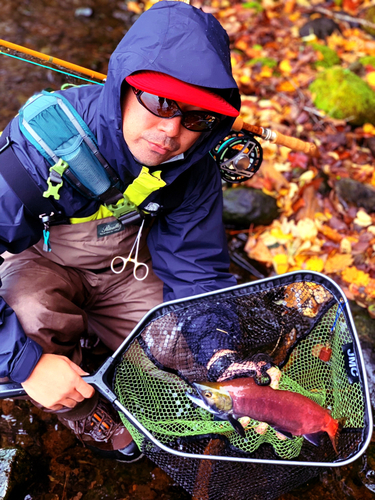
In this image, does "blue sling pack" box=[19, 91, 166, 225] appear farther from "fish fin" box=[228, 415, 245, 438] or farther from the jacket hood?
"fish fin" box=[228, 415, 245, 438]

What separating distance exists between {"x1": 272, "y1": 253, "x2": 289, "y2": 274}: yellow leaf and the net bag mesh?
1.15 m

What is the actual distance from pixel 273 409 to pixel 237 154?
4.68 feet

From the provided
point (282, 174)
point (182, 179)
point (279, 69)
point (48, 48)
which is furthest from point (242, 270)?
point (48, 48)

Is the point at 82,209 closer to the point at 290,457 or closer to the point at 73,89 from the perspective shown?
the point at 73,89

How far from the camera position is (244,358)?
2.39m

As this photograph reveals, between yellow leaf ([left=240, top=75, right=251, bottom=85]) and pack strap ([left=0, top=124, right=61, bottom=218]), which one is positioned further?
yellow leaf ([left=240, top=75, right=251, bottom=85])

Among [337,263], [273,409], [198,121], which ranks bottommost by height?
[337,263]

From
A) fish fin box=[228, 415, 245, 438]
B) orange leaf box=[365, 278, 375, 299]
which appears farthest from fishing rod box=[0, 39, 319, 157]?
fish fin box=[228, 415, 245, 438]

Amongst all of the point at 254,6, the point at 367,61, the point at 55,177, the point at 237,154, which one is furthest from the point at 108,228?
the point at 254,6

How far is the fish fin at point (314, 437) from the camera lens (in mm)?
2123

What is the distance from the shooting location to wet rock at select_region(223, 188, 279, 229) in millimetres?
3850

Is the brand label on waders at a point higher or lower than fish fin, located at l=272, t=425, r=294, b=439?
higher

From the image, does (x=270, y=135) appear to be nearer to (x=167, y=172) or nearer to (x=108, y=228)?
(x=167, y=172)

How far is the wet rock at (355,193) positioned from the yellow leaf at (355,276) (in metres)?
0.77
